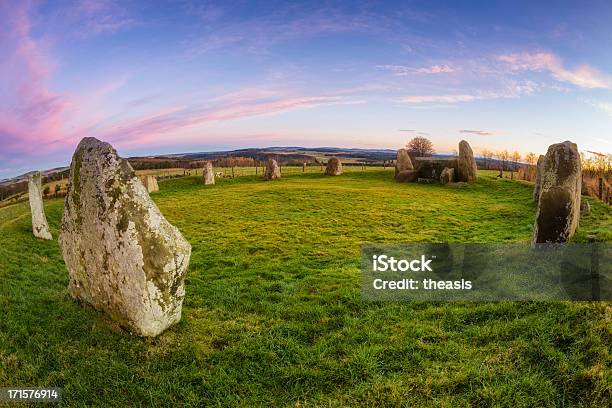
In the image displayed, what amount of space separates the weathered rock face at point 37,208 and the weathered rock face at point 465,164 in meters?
32.4

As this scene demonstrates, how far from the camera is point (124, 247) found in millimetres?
6969

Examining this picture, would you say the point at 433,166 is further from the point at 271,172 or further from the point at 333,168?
the point at 271,172

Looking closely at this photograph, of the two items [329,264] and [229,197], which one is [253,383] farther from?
[229,197]

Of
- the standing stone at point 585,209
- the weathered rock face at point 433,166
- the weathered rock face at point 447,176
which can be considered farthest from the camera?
the weathered rock face at point 433,166

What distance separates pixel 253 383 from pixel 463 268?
7357 mm

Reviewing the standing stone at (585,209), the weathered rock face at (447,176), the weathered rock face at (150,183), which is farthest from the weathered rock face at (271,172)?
the standing stone at (585,209)

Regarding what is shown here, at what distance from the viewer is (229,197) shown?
98.7 feet

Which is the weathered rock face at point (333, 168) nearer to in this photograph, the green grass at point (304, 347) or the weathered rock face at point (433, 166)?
the weathered rock face at point (433, 166)

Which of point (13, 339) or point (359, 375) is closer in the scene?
point (359, 375)

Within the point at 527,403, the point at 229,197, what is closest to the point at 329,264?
the point at 527,403

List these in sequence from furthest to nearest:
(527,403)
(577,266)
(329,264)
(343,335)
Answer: (329,264) < (577,266) < (343,335) < (527,403)

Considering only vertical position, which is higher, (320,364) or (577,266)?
(577,266)

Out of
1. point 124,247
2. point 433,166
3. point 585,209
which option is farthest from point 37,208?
point 433,166

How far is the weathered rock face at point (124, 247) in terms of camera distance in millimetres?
6973
